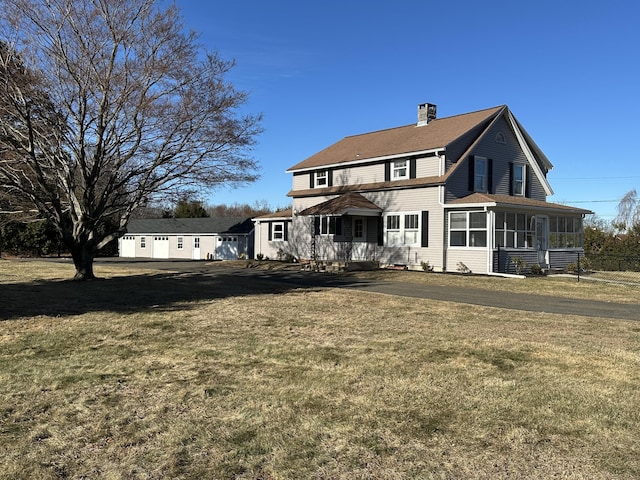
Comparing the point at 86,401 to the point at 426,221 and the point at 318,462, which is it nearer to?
the point at 318,462

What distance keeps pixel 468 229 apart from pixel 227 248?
22500 millimetres

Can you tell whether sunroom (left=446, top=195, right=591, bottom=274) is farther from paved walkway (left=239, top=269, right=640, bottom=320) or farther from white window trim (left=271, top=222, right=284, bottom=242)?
white window trim (left=271, top=222, right=284, bottom=242)

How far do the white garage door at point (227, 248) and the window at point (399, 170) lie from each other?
1761 cm

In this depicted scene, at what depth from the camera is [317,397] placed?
505cm

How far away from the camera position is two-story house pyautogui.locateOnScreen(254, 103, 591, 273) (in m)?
22.4

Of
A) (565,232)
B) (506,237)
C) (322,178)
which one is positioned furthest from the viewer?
(322,178)

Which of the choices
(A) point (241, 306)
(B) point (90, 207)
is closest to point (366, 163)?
(B) point (90, 207)

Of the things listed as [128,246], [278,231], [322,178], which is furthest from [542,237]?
[128,246]

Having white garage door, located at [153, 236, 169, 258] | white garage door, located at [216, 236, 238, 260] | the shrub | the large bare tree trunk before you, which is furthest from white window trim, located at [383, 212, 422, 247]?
white garage door, located at [153, 236, 169, 258]

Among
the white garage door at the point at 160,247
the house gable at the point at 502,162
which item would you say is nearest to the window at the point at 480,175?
the house gable at the point at 502,162

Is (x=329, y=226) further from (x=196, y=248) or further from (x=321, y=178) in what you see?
(x=196, y=248)

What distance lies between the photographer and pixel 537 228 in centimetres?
2397

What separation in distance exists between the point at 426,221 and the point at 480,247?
2832mm

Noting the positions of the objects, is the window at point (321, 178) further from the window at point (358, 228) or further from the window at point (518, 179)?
the window at point (518, 179)
